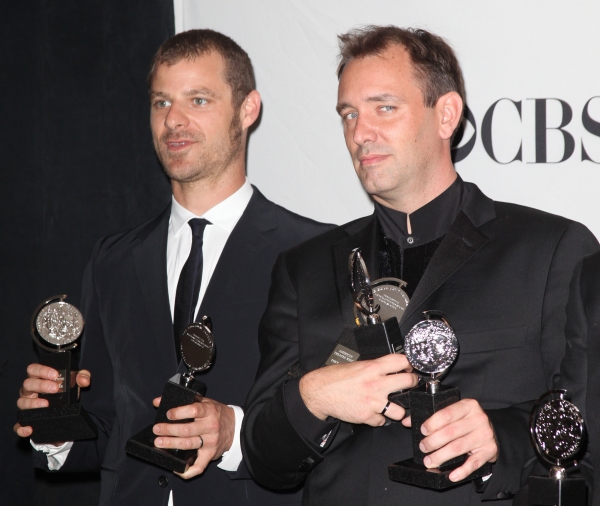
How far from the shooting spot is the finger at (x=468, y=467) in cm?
180

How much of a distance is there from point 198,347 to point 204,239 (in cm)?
59

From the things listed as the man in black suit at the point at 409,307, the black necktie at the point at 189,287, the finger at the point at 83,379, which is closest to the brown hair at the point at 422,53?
the man in black suit at the point at 409,307

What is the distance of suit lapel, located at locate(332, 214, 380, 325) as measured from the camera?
228cm

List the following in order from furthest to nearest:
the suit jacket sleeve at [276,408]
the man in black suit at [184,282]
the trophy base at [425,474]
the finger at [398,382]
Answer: the man in black suit at [184,282] < the suit jacket sleeve at [276,408] < the finger at [398,382] < the trophy base at [425,474]

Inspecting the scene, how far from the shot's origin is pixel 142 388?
2701mm

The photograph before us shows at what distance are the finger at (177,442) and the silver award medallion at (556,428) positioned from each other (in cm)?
99

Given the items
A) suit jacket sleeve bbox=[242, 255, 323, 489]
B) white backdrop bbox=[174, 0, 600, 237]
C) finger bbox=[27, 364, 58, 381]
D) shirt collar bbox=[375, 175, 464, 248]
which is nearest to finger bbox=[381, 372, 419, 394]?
suit jacket sleeve bbox=[242, 255, 323, 489]

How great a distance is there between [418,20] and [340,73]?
0.60 m

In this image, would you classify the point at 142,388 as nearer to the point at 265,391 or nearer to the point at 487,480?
the point at 265,391

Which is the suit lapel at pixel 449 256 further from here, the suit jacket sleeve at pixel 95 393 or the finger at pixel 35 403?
the suit jacket sleeve at pixel 95 393

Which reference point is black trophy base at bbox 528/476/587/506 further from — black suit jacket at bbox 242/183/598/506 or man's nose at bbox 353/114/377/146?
man's nose at bbox 353/114/377/146

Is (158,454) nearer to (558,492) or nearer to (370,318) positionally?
(370,318)

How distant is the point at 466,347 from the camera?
208 centimetres

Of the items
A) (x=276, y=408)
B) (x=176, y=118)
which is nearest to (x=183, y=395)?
(x=276, y=408)
